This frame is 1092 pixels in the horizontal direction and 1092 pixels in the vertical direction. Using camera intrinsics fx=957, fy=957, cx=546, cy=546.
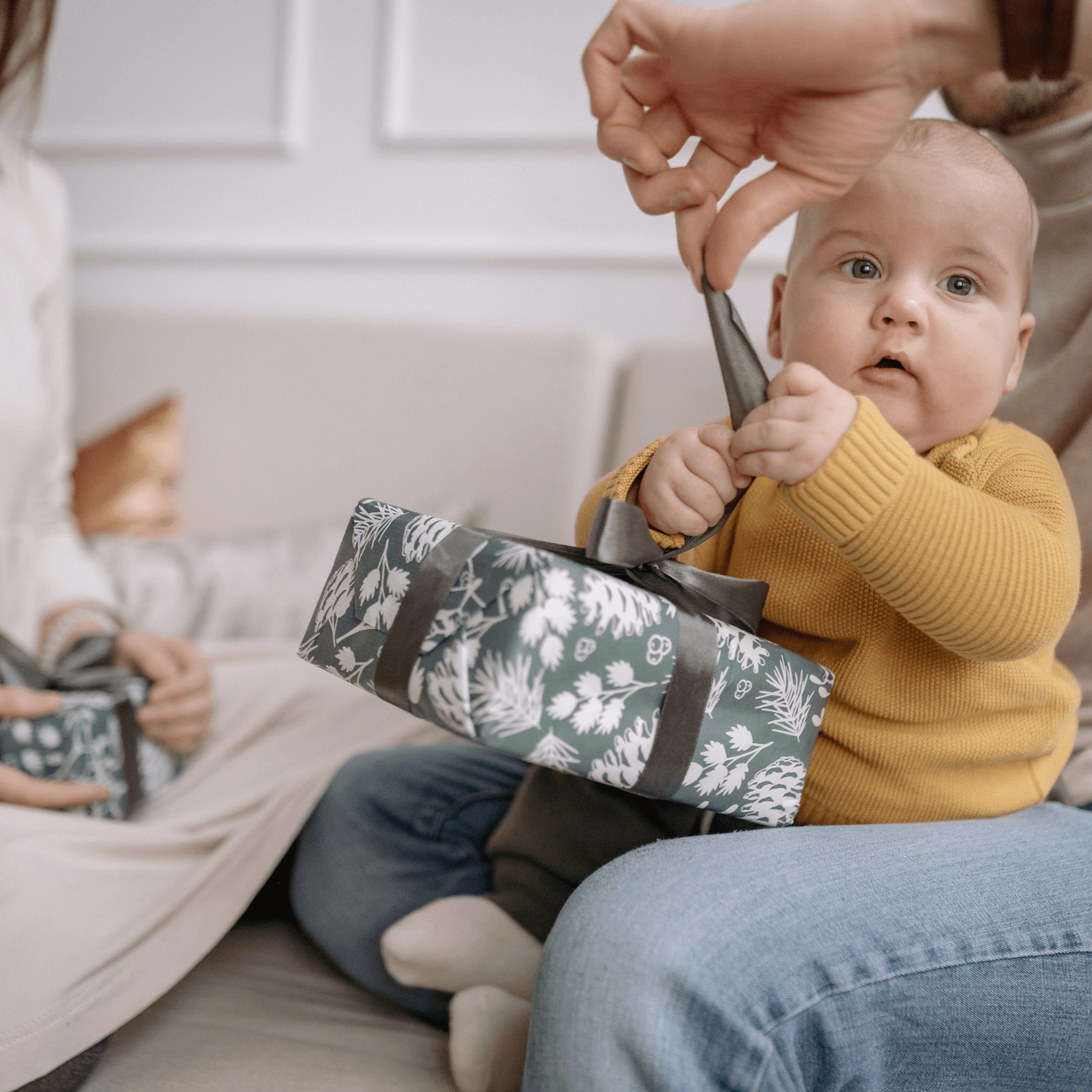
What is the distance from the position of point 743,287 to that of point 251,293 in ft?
3.10

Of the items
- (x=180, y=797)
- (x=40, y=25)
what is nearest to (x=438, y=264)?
(x=40, y=25)

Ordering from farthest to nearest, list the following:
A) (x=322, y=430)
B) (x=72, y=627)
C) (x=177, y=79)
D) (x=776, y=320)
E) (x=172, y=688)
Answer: (x=177, y=79), (x=322, y=430), (x=72, y=627), (x=172, y=688), (x=776, y=320)

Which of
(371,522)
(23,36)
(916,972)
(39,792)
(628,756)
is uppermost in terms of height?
(23,36)

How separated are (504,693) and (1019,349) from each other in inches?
20.7

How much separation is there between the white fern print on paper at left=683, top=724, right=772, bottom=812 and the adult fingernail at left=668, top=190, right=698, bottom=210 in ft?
1.14

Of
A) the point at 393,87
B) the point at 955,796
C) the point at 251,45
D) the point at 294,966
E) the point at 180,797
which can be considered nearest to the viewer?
the point at 955,796

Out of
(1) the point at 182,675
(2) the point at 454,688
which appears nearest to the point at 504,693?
(2) the point at 454,688

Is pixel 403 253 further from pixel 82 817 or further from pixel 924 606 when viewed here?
pixel 924 606

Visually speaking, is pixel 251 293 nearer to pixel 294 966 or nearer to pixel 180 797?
pixel 180 797

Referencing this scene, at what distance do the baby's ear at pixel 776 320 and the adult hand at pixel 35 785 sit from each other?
75 centimetres

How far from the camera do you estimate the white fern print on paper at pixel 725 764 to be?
1.91 ft

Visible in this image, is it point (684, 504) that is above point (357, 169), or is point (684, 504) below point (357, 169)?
below

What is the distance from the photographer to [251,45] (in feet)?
5.82

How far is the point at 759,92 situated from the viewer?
616 millimetres
